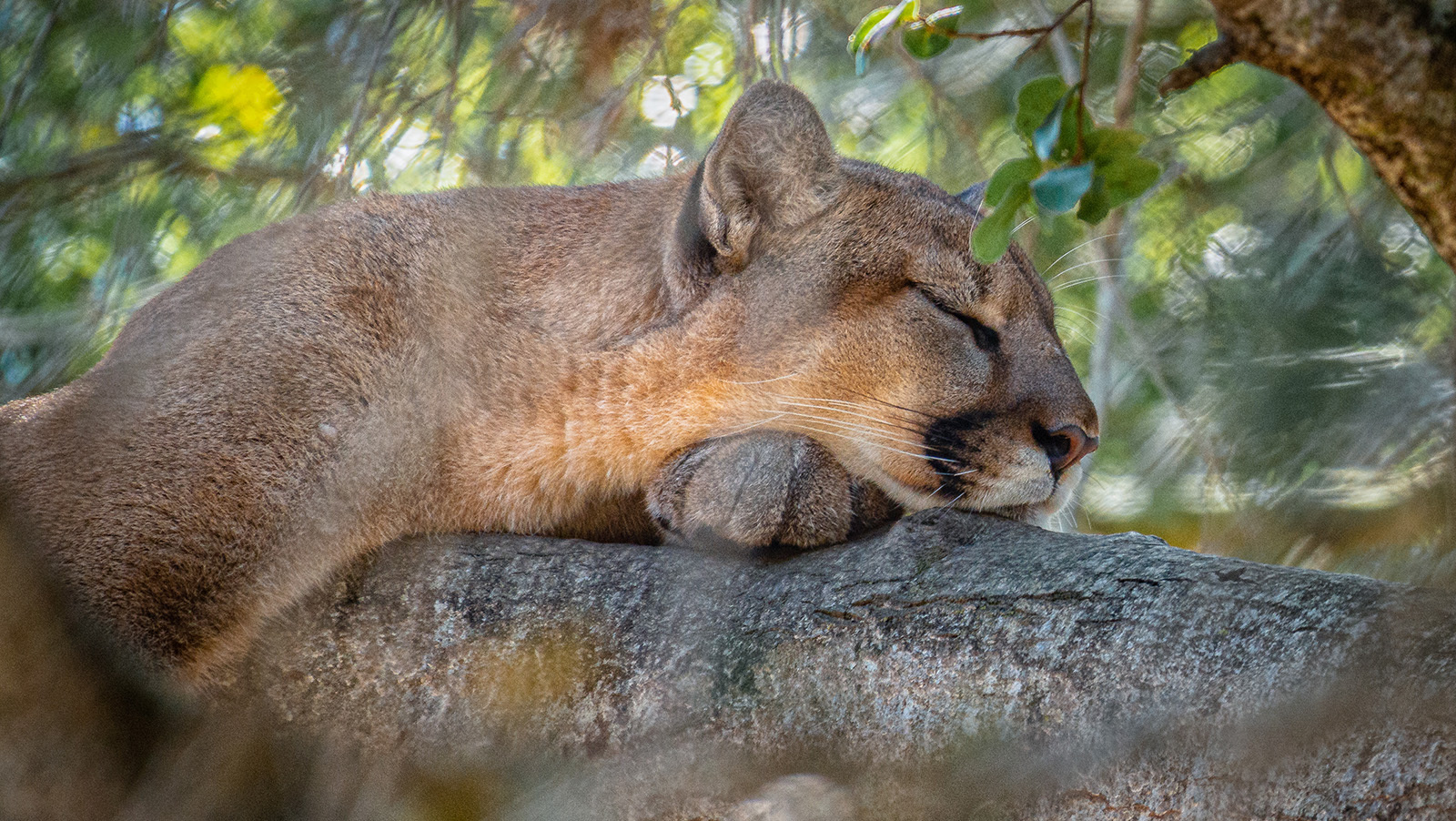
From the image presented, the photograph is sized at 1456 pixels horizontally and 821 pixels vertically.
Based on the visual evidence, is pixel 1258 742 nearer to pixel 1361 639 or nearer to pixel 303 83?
pixel 1361 639

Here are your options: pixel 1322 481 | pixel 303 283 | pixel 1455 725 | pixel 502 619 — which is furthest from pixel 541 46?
Result: pixel 1455 725

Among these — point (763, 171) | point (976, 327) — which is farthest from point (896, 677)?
point (763, 171)

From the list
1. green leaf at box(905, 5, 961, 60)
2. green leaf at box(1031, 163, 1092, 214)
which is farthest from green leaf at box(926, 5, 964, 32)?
green leaf at box(1031, 163, 1092, 214)

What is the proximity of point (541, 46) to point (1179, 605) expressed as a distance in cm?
352

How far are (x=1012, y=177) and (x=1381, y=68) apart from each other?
2.00 feet

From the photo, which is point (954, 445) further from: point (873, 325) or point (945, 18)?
point (945, 18)

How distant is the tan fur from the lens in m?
2.79

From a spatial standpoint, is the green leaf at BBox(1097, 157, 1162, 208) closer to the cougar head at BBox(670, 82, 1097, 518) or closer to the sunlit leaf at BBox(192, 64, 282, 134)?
the cougar head at BBox(670, 82, 1097, 518)

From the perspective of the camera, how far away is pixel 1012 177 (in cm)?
201

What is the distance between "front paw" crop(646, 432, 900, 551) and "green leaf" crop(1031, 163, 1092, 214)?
115cm

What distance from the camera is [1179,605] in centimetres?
192

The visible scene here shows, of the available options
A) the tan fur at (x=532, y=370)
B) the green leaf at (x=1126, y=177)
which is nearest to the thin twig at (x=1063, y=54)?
the tan fur at (x=532, y=370)

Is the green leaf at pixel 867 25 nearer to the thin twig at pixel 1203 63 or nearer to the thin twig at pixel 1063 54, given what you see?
the thin twig at pixel 1203 63

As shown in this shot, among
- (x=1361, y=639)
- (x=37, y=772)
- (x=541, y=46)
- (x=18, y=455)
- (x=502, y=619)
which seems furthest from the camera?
(x=541, y=46)
